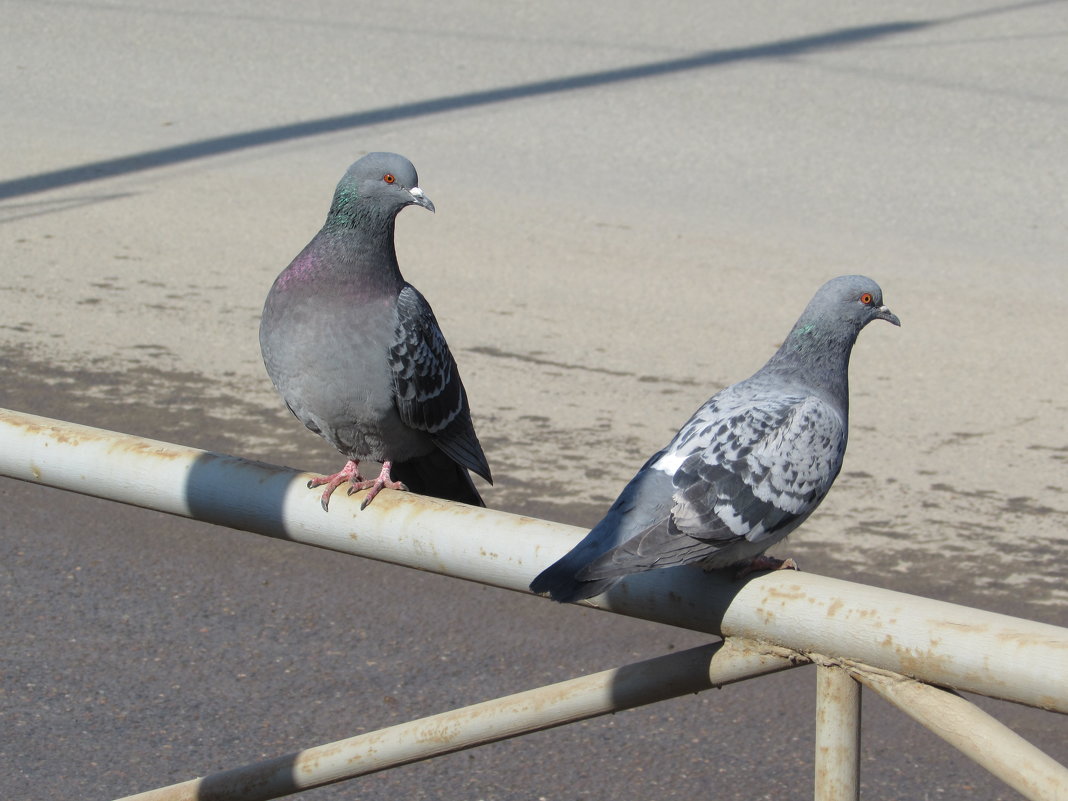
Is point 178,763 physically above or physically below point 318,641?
below

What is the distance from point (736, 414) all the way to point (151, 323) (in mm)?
4886

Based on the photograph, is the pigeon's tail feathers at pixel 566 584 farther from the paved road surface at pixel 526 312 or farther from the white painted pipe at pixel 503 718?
the paved road surface at pixel 526 312

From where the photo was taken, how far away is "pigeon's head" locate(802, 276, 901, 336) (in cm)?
321

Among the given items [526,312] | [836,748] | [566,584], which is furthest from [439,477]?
[526,312]

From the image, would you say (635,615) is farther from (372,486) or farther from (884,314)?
(884,314)

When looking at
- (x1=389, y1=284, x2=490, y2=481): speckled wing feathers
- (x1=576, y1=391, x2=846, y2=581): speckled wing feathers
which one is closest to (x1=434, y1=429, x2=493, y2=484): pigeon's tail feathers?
(x1=389, y1=284, x2=490, y2=481): speckled wing feathers

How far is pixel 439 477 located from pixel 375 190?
2.70 ft

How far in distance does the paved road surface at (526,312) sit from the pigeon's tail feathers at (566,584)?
183 cm

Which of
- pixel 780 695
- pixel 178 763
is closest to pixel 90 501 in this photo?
pixel 178 763

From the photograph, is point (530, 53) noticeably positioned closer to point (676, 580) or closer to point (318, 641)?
point (318, 641)

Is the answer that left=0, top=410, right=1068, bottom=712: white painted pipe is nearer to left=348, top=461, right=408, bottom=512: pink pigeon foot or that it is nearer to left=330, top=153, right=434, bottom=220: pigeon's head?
left=348, top=461, right=408, bottom=512: pink pigeon foot

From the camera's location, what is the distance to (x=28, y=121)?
34.9 ft

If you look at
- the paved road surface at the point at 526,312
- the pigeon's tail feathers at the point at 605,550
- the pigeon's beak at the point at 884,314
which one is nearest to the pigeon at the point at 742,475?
the pigeon's tail feathers at the point at 605,550

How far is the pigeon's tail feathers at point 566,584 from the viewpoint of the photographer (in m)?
2.02
